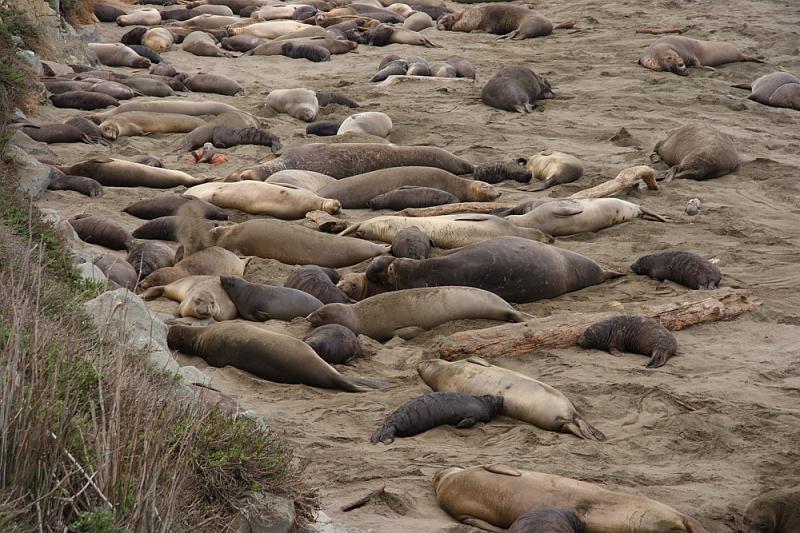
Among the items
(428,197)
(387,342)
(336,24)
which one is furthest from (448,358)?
(336,24)

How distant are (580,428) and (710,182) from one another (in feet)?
19.4

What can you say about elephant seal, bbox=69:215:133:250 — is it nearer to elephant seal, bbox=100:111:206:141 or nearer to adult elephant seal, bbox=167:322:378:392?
adult elephant seal, bbox=167:322:378:392

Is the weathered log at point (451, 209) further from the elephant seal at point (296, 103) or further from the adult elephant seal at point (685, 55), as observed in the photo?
the adult elephant seal at point (685, 55)

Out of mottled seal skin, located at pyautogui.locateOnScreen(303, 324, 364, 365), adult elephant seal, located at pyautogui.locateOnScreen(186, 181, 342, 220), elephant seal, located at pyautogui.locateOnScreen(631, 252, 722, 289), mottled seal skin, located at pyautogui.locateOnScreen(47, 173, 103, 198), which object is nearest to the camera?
mottled seal skin, located at pyautogui.locateOnScreen(303, 324, 364, 365)

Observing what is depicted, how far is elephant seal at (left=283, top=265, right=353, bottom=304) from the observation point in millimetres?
7121

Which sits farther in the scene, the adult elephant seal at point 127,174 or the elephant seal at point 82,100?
the elephant seal at point 82,100

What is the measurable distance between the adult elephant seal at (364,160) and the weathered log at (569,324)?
3.78m

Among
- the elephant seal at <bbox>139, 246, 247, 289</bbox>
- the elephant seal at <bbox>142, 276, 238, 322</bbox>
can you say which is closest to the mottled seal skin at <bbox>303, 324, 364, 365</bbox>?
the elephant seal at <bbox>142, 276, 238, 322</bbox>

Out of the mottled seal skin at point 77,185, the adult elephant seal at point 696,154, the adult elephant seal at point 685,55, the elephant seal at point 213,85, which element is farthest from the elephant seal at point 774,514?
the elephant seal at point 213,85

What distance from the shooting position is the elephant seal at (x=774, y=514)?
3947mm

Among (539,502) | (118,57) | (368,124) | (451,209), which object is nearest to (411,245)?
(451,209)

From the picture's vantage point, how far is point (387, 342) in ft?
21.9

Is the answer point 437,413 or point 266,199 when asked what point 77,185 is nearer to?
point 266,199

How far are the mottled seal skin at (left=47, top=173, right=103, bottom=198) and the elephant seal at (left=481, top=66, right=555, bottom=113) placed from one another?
5680 mm
